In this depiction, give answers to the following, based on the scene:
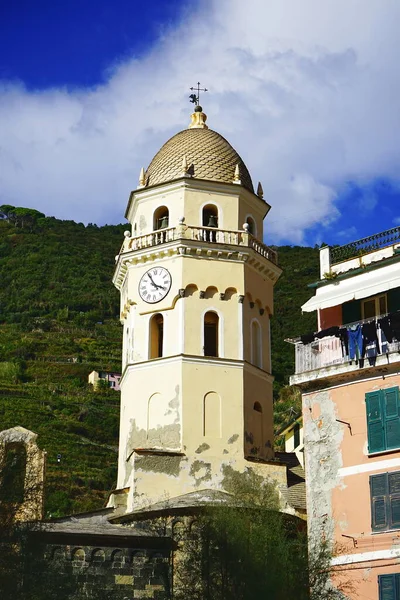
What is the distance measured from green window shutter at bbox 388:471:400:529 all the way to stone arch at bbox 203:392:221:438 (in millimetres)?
10423

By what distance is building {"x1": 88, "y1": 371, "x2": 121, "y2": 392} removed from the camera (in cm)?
10456

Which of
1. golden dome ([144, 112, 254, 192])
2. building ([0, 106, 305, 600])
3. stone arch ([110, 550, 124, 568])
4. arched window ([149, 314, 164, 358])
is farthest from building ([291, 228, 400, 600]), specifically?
golden dome ([144, 112, 254, 192])

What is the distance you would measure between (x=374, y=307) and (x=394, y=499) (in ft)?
17.4

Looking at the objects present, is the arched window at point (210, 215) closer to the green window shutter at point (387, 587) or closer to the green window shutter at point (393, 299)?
the green window shutter at point (393, 299)

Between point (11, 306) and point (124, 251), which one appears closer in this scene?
point (124, 251)

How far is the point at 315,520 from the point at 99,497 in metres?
49.7

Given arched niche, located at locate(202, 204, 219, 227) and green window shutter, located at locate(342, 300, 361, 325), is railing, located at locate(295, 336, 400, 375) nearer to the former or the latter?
green window shutter, located at locate(342, 300, 361, 325)

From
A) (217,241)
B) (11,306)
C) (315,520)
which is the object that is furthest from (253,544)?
(11,306)

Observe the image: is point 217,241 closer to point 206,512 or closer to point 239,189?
point 239,189

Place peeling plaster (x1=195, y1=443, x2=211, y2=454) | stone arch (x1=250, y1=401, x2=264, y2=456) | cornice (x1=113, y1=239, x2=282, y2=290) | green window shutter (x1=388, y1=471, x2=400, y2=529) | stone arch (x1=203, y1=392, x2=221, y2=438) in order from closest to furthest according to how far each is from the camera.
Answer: green window shutter (x1=388, y1=471, x2=400, y2=529), peeling plaster (x1=195, y1=443, x2=211, y2=454), stone arch (x1=203, y1=392, x2=221, y2=438), stone arch (x1=250, y1=401, x2=264, y2=456), cornice (x1=113, y1=239, x2=282, y2=290)

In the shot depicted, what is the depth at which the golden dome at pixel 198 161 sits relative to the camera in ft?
127

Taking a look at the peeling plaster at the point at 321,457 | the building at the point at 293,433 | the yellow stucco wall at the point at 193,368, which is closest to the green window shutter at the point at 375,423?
the peeling plaster at the point at 321,457

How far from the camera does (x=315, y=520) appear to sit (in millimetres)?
26656

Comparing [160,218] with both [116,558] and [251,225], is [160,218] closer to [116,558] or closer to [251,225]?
[251,225]
